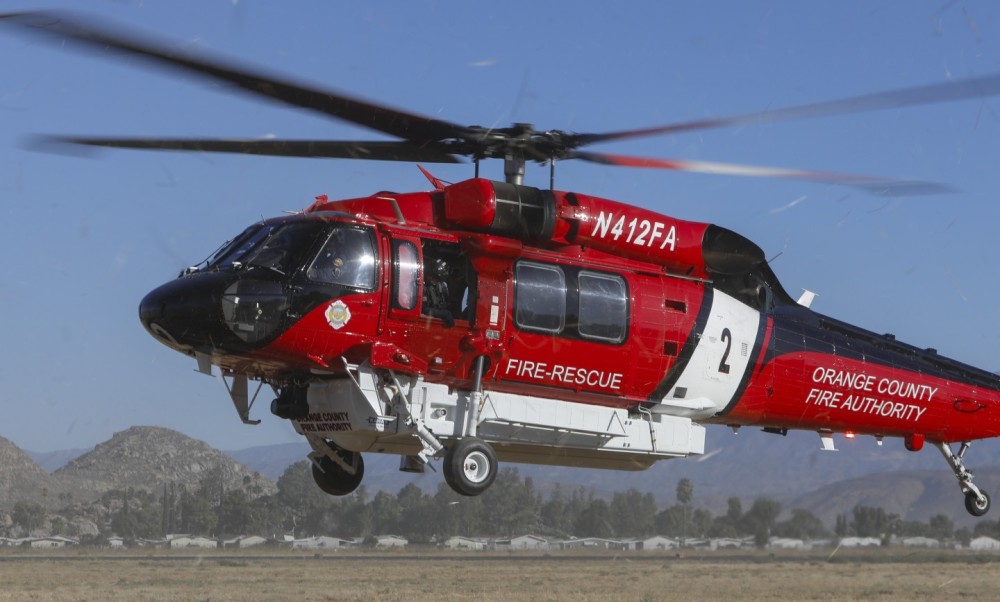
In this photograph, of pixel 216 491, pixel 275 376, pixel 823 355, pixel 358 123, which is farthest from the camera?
pixel 216 491

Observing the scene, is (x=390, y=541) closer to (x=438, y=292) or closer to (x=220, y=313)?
(x=438, y=292)

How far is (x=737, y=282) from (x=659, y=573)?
31531 mm

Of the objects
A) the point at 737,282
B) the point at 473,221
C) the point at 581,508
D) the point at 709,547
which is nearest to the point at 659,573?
the point at 709,547

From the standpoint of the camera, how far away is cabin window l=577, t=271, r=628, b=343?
14359mm

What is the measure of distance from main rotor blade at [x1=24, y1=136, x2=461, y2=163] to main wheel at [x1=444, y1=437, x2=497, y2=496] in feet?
10.6

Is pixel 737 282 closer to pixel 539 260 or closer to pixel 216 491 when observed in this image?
pixel 539 260

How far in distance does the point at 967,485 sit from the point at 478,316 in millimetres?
8623

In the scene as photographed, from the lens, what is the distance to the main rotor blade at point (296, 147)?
13.0 metres

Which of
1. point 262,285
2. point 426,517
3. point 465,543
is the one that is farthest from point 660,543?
point 262,285

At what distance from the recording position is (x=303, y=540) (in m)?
70.8

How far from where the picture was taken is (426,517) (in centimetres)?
7638

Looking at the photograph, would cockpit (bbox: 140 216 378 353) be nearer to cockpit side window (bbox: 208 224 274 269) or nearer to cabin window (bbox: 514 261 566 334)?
cockpit side window (bbox: 208 224 274 269)

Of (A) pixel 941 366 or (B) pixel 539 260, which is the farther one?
(A) pixel 941 366

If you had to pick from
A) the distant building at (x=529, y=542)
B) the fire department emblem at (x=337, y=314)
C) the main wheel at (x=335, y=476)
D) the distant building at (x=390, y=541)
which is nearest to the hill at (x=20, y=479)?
the distant building at (x=390, y=541)
